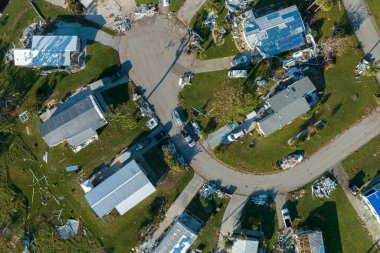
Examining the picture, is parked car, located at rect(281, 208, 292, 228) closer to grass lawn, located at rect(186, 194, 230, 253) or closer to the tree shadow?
the tree shadow

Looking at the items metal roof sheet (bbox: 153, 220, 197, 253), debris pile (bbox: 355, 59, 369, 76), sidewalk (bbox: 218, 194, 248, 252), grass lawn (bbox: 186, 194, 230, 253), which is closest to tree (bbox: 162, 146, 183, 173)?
grass lawn (bbox: 186, 194, 230, 253)

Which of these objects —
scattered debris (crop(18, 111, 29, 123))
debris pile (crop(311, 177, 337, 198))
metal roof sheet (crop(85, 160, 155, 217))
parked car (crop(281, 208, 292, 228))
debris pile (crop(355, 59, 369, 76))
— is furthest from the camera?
scattered debris (crop(18, 111, 29, 123))

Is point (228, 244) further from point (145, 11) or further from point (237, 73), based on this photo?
point (145, 11)

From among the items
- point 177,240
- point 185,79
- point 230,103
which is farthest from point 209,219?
point 185,79

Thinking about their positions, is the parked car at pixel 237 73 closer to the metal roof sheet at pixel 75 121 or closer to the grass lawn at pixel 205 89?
the grass lawn at pixel 205 89

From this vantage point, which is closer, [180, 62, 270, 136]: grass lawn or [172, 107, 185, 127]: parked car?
[172, 107, 185, 127]: parked car

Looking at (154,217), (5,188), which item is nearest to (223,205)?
(154,217)
